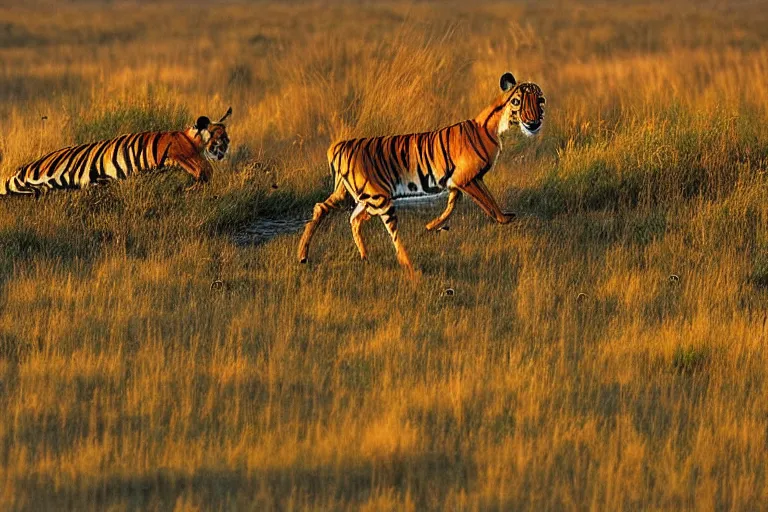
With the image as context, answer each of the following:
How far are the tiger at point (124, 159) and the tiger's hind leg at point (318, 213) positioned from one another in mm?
1490

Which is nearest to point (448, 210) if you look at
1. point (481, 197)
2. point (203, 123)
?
point (481, 197)

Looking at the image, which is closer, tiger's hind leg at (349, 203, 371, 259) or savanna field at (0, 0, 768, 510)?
savanna field at (0, 0, 768, 510)

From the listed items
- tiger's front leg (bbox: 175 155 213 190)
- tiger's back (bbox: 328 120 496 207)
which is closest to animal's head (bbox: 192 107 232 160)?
tiger's front leg (bbox: 175 155 213 190)

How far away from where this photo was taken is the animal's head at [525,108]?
883 centimetres

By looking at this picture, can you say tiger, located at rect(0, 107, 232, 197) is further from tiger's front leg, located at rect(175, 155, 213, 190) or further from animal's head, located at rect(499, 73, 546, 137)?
animal's head, located at rect(499, 73, 546, 137)

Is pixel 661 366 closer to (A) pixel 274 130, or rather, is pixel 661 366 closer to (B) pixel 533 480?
(B) pixel 533 480

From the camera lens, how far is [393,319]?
7.72 m

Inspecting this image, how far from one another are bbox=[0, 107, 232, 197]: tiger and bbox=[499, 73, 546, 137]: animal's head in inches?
94.2

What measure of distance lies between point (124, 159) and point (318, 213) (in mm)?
2182

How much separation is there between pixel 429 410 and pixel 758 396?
1650 mm

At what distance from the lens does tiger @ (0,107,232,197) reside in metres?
10.2

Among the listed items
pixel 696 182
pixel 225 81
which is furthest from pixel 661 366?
pixel 225 81

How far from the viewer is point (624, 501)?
511 centimetres

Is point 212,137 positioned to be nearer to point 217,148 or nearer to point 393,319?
point 217,148
